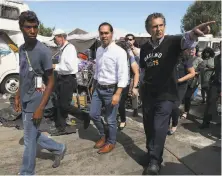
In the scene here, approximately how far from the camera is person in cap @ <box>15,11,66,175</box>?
292cm

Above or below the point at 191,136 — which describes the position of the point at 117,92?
above

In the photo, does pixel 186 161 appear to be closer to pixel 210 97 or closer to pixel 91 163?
pixel 91 163

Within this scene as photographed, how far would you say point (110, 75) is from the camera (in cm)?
398

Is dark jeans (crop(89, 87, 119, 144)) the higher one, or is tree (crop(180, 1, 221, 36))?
tree (crop(180, 1, 221, 36))

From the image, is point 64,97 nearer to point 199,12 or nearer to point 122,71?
point 122,71

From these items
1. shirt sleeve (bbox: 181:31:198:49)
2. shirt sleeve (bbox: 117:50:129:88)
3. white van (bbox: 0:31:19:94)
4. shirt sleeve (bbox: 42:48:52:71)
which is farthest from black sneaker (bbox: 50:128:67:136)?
white van (bbox: 0:31:19:94)

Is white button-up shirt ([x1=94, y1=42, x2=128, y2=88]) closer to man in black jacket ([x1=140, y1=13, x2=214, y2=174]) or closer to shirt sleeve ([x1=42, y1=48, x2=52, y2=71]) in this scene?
man in black jacket ([x1=140, y1=13, x2=214, y2=174])

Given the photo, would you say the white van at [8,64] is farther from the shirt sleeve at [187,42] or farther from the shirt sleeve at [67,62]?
the shirt sleeve at [187,42]

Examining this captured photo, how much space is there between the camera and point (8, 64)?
337 inches

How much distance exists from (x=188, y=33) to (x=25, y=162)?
85.8 inches

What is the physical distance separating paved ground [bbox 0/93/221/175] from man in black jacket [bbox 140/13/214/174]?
42 cm

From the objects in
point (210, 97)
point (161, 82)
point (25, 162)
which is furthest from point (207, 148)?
point (25, 162)

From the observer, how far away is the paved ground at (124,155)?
3641 mm

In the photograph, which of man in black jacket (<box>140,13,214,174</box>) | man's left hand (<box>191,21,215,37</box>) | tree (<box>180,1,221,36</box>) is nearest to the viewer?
man's left hand (<box>191,21,215,37</box>)
